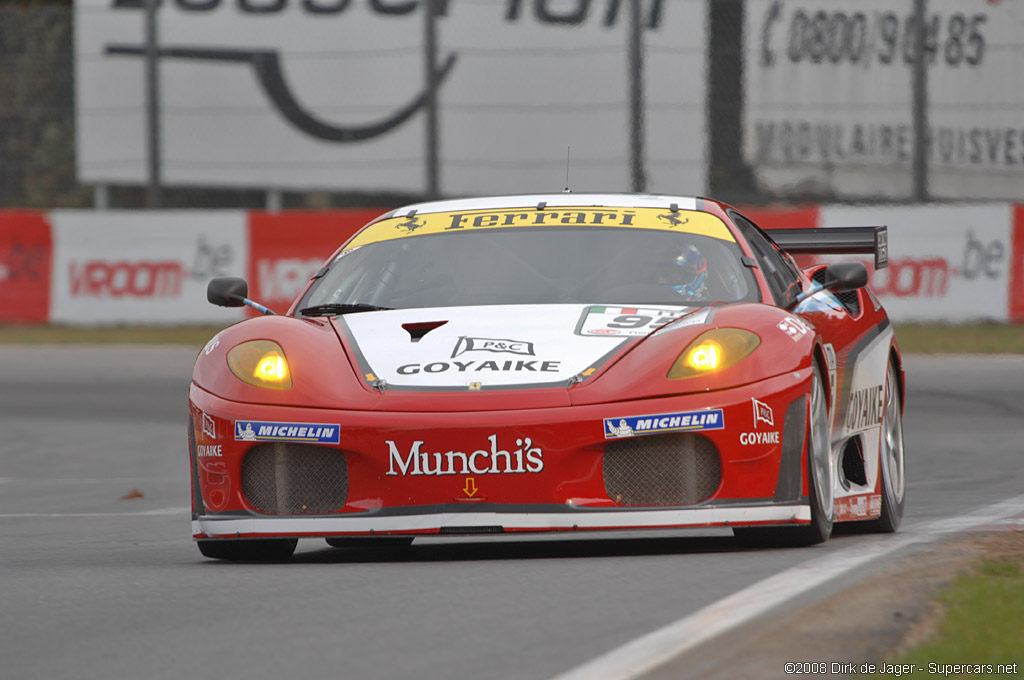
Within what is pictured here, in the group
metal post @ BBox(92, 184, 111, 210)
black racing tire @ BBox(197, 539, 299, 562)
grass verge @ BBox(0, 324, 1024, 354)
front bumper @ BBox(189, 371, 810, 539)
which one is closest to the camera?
Result: front bumper @ BBox(189, 371, 810, 539)

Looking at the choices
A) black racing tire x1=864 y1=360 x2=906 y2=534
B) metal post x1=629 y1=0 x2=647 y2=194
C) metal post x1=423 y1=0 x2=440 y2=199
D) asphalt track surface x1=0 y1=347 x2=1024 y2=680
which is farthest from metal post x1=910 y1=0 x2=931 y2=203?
black racing tire x1=864 y1=360 x2=906 y2=534

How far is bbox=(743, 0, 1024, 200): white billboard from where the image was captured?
813 inches

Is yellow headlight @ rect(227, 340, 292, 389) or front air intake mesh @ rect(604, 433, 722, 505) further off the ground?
yellow headlight @ rect(227, 340, 292, 389)

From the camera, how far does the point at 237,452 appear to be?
538 cm

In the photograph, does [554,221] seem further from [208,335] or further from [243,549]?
[208,335]

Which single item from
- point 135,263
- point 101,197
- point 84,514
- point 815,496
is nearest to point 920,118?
point 135,263

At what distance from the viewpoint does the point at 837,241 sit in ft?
25.4

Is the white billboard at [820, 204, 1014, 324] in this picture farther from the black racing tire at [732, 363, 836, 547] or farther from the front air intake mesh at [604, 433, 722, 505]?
the front air intake mesh at [604, 433, 722, 505]

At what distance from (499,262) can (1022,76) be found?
15244 mm

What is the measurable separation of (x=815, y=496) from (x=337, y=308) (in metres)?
1.76

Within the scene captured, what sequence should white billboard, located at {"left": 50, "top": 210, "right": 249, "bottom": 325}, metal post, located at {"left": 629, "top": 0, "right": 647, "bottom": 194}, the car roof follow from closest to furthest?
the car roof, white billboard, located at {"left": 50, "top": 210, "right": 249, "bottom": 325}, metal post, located at {"left": 629, "top": 0, "right": 647, "bottom": 194}

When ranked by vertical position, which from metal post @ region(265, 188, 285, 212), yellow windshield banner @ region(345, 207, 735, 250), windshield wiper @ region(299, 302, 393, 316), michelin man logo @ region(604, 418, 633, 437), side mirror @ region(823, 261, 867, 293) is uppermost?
yellow windshield banner @ region(345, 207, 735, 250)

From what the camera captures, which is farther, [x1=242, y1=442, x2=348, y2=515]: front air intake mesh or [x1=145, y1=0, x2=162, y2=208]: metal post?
[x1=145, y1=0, x2=162, y2=208]: metal post

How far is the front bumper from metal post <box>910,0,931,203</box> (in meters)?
15.5
